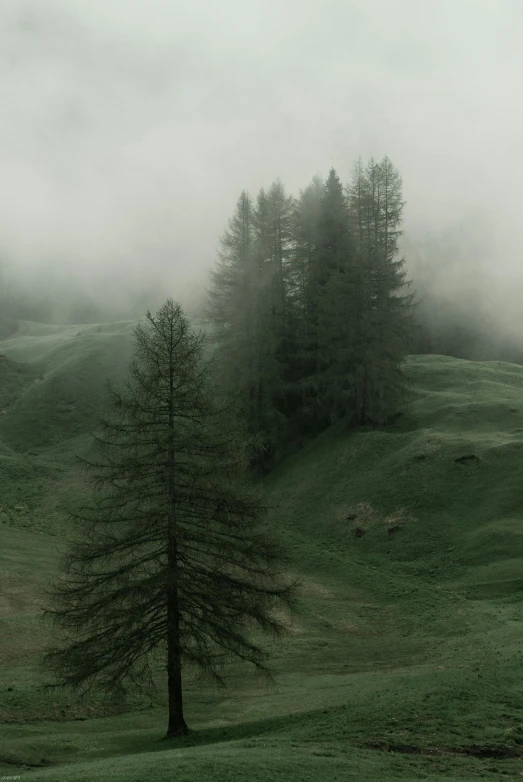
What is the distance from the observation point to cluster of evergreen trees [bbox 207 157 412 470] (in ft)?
188

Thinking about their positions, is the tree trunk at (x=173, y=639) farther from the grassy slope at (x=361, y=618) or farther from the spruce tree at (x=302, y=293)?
the spruce tree at (x=302, y=293)

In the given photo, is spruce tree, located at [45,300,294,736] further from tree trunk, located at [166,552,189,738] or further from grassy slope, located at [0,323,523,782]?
grassy slope, located at [0,323,523,782]

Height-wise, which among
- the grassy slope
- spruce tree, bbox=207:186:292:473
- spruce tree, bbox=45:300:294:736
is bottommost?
the grassy slope

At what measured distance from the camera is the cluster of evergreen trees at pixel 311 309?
57406 millimetres

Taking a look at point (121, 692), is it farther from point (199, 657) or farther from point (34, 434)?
point (34, 434)

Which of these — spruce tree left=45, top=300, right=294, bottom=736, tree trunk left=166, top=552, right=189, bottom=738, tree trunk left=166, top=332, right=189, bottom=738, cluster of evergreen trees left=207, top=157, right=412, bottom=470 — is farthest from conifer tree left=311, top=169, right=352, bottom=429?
tree trunk left=166, top=552, right=189, bottom=738

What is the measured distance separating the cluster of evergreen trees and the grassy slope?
12.7 ft

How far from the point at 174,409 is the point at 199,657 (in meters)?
8.07

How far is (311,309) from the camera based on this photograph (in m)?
64.9

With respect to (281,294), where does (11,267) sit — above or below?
above

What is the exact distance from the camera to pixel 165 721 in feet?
79.0

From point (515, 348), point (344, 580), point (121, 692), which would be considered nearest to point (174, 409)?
point (121, 692)

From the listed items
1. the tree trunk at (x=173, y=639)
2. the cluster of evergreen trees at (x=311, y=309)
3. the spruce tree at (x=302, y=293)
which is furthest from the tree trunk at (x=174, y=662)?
the spruce tree at (x=302, y=293)

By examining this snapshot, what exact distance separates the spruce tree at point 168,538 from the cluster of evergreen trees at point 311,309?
33940 millimetres
